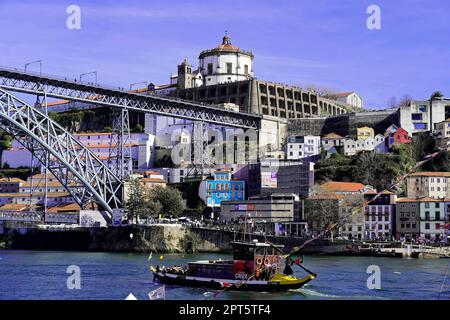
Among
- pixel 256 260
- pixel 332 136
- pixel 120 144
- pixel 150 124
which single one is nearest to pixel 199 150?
pixel 150 124

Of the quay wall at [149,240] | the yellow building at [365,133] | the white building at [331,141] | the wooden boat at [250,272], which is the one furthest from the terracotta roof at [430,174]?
the wooden boat at [250,272]

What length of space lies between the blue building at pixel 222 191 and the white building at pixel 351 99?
34844 millimetres

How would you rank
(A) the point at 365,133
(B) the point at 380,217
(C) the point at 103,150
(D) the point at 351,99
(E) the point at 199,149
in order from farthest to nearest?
(D) the point at 351,99 < (C) the point at 103,150 < (A) the point at 365,133 < (E) the point at 199,149 < (B) the point at 380,217

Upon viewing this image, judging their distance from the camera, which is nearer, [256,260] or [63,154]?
[256,260]

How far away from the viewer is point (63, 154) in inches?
2445

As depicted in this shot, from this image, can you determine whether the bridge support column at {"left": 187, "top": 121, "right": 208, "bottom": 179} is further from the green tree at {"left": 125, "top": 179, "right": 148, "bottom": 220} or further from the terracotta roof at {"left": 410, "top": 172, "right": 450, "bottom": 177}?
the terracotta roof at {"left": 410, "top": 172, "right": 450, "bottom": 177}

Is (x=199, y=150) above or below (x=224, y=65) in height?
below

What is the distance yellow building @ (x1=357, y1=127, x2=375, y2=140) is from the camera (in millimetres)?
79250

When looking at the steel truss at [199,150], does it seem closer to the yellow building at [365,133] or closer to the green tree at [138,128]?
the green tree at [138,128]

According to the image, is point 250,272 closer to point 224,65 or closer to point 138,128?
point 138,128

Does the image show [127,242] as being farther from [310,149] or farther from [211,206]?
[310,149]

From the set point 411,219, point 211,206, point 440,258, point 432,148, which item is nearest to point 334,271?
point 440,258

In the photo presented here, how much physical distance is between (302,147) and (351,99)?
28226 millimetres

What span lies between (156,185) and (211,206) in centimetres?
537
